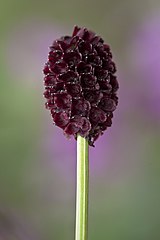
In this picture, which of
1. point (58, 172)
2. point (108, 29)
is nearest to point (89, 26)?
point (108, 29)

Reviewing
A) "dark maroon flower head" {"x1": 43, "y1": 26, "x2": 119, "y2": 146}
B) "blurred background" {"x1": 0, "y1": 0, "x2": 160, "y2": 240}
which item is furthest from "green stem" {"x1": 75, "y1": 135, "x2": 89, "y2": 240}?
"blurred background" {"x1": 0, "y1": 0, "x2": 160, "y2": 240}

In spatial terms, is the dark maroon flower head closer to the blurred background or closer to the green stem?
the green stem
